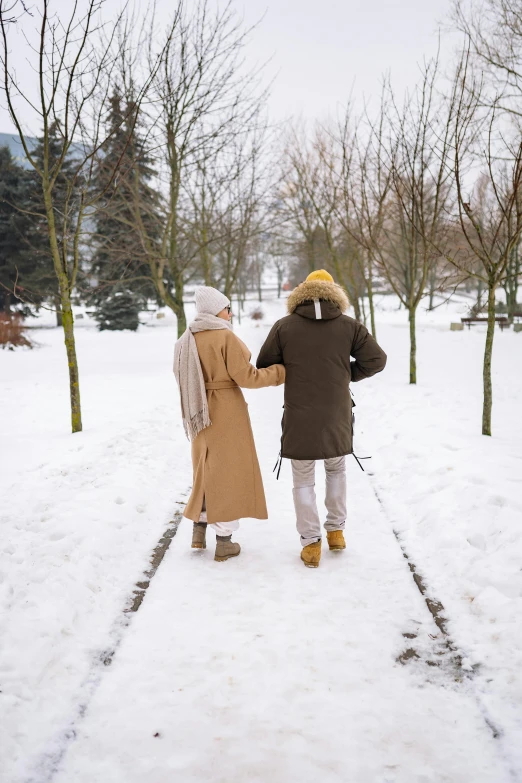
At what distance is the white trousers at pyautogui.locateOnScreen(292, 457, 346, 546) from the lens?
12.3 feet

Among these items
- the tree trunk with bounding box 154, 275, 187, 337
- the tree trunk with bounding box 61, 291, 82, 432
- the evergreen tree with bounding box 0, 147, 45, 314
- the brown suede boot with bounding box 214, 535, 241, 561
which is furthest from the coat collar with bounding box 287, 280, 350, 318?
the evergreen tree with bounding box 0, 147, 45, 314

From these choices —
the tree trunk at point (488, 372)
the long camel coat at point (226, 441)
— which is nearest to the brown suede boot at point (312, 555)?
the long camel coat at point (226, 441)

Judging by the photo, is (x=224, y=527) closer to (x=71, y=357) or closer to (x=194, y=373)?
(x=194, y=373)

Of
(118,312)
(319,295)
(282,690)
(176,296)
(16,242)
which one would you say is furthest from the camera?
(118,312)

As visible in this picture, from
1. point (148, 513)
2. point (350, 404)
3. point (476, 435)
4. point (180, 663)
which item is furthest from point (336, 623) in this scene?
point (476, 435)

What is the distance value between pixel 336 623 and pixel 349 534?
4.20 feet

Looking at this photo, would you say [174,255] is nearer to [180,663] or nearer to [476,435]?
[476,435]

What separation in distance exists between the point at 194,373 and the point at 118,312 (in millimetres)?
24986

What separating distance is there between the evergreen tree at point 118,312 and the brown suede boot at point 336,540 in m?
24.9

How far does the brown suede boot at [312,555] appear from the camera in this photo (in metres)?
3.68

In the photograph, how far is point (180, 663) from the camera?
2.68 metres

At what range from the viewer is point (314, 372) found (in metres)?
3.68

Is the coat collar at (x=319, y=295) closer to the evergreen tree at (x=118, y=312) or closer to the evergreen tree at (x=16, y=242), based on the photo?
the evergreen tree at (x=118, y=312)

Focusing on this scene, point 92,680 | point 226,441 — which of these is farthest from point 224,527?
point 92,680
